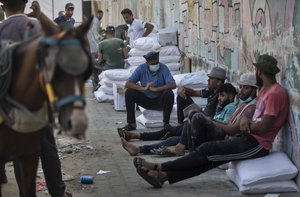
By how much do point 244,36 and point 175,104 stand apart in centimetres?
232

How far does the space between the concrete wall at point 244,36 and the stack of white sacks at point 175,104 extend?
443mm

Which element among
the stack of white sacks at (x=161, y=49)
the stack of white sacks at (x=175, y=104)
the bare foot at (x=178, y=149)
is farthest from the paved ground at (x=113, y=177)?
the stack of white sacks at (x=161, y=49)

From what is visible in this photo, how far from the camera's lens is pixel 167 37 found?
14.1 metres

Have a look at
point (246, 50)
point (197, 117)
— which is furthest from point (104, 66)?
point (197, 117)

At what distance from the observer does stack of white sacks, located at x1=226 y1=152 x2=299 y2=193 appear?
6.58 meters

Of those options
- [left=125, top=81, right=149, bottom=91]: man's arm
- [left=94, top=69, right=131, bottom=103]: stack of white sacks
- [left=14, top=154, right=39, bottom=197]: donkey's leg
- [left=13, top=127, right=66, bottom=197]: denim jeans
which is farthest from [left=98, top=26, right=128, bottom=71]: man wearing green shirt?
[left=14, top=154, right=39, bottom=197]: donkey's leg

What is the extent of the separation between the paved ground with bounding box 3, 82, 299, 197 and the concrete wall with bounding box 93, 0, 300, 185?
863 millimetres

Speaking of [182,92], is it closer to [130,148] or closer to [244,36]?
[244,36]

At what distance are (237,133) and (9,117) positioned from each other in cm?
321

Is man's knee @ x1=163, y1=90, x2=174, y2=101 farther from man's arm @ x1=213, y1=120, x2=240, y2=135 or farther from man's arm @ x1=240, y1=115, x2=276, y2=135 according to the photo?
man's arm @ x1=240, y1=115, x2=276, y2=135

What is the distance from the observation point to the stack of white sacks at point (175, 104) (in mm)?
10141

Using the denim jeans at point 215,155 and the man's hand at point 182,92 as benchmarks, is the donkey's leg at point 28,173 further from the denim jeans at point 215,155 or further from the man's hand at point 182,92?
the man's hand at point 182,92

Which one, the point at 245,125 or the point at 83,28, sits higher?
the point at 83,28

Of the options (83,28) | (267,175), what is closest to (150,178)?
(267,175)
